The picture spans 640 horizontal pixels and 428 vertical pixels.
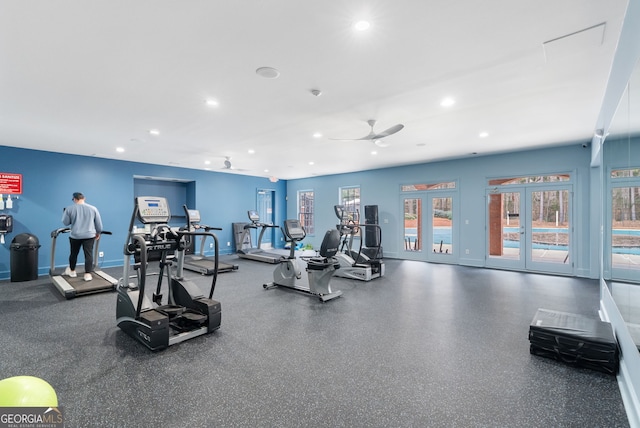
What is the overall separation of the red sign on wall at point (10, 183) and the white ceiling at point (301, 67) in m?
1.17

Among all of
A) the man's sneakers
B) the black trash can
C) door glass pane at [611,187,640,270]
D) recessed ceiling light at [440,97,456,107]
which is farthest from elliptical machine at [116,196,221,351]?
the black trash can

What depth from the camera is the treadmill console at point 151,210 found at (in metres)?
3.29

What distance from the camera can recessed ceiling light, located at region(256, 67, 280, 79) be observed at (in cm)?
297

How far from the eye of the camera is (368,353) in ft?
9.45

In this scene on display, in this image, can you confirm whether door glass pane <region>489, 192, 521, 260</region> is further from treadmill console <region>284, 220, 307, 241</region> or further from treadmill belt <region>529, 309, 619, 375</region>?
treadmill console <region>284, 220, 307, 241</region>

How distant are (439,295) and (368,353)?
254 centimetres

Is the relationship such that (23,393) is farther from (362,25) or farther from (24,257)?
(24,257)

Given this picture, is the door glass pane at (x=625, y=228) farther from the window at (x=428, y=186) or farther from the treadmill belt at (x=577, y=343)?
the window at (x=428, y=186)

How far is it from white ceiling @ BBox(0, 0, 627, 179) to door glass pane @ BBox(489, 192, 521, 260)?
74.8 inches

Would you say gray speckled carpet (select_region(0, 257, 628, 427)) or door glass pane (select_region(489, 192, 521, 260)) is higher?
door glass pane (select_region(489, 192, 521, 260))

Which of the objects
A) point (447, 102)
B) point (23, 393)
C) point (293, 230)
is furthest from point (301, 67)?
point (293, 230)

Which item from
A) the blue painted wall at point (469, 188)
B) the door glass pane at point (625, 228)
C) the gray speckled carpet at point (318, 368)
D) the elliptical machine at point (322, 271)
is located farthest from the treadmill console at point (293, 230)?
the door glass pane at point (625, 228)

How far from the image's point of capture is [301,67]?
2949 mm

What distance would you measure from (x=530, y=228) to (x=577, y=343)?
16.1 feet
